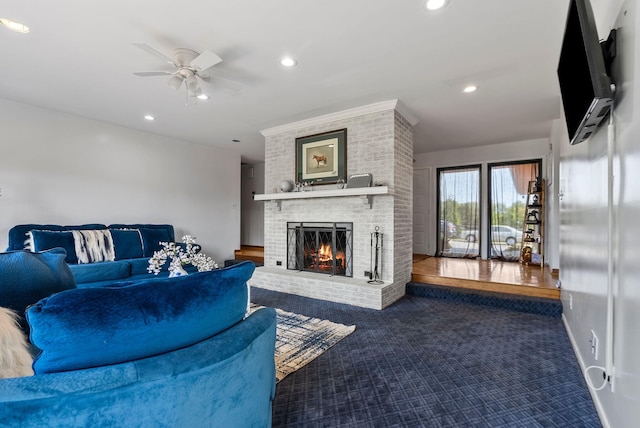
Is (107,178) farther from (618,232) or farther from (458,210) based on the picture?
(458,210)

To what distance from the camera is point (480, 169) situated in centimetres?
596

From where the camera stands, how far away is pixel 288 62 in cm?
274

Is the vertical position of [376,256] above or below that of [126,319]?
below

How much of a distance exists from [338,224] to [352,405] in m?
2.62

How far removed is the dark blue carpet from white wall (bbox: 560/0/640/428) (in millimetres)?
270

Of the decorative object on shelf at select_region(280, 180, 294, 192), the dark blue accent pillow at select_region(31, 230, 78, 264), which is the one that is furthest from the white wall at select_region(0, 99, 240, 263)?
the decorative object on shelf at select_region(280, 180, 294, 192)

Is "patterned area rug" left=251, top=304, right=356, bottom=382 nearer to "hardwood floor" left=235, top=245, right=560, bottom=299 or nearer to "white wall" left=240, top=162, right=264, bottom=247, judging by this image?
"hardwood floor" left=235, top=245, right=560, bottom=299

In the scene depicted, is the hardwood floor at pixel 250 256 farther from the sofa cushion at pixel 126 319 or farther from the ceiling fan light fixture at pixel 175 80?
the sofa cushion at pixel 126 319

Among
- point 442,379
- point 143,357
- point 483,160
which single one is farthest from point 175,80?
point 483,160

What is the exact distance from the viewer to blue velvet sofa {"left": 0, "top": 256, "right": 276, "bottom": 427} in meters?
0.77

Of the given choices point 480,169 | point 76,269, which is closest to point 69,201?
point 76,269

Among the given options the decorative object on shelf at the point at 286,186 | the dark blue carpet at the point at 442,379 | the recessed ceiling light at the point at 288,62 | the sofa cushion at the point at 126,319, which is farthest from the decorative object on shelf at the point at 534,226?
the sofa cushion at the point at 126,319

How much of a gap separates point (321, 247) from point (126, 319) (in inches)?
142

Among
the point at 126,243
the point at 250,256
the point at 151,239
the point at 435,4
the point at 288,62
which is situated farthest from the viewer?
the point at 250,256
